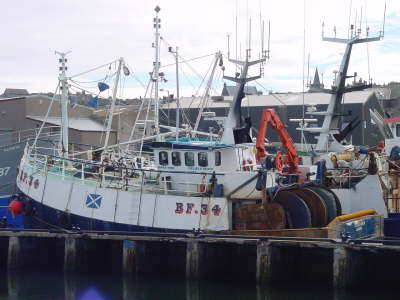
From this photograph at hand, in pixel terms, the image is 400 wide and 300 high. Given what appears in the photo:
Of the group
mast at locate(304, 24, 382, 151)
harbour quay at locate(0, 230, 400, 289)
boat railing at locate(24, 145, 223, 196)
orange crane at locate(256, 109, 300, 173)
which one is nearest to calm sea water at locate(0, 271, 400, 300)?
harbour quay at locate(0, 230, 400, 289)

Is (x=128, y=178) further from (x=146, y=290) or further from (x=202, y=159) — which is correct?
(x=146, y=290)

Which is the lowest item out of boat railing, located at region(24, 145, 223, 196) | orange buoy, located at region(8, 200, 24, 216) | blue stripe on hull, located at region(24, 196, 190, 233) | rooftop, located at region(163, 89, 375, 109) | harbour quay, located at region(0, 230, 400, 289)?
harbour quay, located at region(0, 230, 400, 289)

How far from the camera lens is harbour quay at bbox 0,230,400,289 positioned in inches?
760

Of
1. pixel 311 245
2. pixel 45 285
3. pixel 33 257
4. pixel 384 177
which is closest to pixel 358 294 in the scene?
pixel 311 245

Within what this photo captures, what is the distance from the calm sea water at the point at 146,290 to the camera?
19469 mm

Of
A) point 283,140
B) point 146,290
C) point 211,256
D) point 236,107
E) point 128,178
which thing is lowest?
point 146,290

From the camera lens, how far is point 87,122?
50656 mm

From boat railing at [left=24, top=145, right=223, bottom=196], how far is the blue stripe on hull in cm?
133

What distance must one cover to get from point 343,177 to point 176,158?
6.33m

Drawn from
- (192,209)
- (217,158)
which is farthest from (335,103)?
(192,209)

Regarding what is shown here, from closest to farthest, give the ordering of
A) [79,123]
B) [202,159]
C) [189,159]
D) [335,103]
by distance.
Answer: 1. [202,159]
2. [189,159]
3. [335,103]
4. [79,123]

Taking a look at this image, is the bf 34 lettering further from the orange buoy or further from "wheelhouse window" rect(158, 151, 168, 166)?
the orange buoy

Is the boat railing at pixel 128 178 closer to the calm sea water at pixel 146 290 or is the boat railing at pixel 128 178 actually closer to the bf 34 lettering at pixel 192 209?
the bf 34 lettering at pixel 192 209

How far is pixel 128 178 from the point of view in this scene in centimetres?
2433
